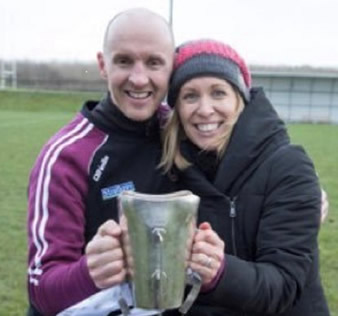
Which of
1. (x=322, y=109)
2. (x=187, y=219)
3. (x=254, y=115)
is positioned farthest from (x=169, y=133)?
(x=322, y=109)

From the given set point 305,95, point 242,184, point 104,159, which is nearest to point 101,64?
point 104,159

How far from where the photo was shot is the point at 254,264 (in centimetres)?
189

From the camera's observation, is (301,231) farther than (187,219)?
Yes

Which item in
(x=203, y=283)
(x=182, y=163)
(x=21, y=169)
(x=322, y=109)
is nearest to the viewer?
(x=203, y=283)

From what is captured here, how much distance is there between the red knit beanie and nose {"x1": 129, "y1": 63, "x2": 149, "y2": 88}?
0.09 metres

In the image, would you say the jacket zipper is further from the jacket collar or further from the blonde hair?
the jacket collar

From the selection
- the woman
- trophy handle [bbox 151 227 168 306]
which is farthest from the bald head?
trophy handle [bbox 151 227 168 306]

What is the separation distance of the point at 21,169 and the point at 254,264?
12.1m

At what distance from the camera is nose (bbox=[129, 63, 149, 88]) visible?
2123mm

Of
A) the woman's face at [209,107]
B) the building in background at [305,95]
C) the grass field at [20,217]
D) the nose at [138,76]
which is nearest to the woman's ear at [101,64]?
the nose at [138,76]

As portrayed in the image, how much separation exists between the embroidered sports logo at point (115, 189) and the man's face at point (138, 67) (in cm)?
20

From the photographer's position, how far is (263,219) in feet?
6.51

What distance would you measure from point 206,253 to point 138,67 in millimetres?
708

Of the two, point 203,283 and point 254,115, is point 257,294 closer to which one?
point 203,283
